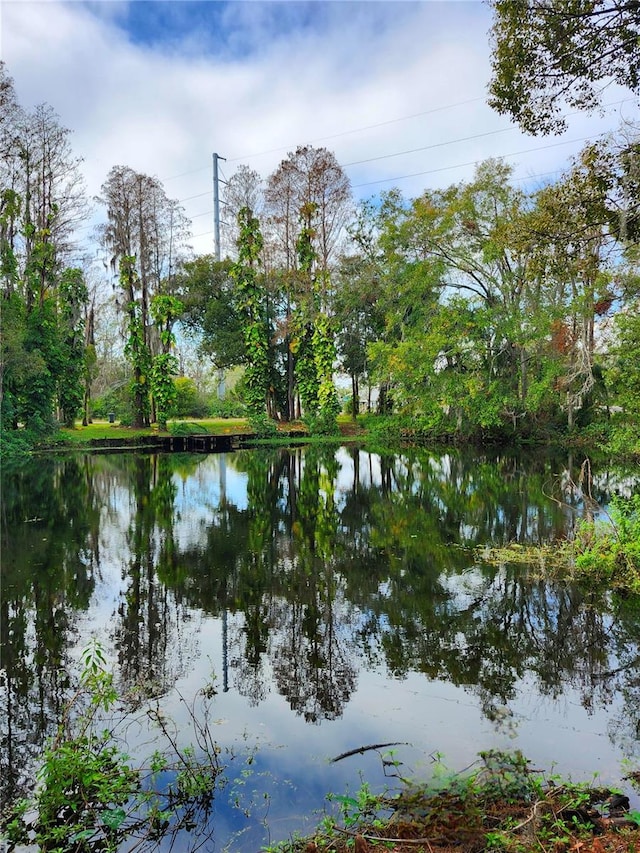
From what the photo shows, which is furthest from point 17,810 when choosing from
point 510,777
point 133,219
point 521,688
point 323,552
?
point 133,219

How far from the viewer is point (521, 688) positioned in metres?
5.17

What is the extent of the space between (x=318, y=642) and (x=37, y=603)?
374cm

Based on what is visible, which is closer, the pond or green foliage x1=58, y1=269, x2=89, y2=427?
the pond

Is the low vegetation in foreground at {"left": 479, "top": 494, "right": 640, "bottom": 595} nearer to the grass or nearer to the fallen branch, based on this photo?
the fallen branch

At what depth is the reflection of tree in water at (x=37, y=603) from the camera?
177 inches

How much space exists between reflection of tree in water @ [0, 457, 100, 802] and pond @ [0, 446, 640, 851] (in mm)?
30

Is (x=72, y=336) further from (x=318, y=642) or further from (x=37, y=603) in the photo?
(x=318, y=642)

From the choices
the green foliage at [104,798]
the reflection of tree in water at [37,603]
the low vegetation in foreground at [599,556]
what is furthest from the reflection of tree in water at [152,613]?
the low vegetation in foreground at [599,556]

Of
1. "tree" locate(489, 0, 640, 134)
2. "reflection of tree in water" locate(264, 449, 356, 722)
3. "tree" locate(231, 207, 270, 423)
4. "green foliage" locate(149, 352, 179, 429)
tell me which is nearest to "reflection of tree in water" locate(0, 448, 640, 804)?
"reflection of tree in water" locate(264, 449, 356, 722)

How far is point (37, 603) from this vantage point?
7.50 m

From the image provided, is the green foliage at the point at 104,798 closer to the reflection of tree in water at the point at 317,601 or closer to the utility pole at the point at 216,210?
the reflection of tree in water at the point at 317,601

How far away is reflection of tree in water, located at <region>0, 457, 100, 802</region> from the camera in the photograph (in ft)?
14.8

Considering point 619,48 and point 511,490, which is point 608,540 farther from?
point 511,490

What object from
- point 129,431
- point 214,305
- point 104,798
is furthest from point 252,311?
point 104,798
